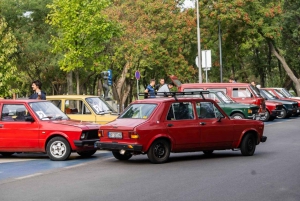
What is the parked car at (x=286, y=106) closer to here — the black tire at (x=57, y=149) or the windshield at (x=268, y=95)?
the windshield at (x=268, y=95)

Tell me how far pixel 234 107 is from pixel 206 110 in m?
11.7

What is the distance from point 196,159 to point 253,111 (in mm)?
12128

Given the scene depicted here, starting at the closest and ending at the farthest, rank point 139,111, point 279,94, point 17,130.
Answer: point 139,111 < point 17,130 < point 279,94

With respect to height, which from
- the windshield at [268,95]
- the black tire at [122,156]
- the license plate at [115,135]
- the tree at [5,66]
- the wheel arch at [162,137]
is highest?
the tree at [5,66]

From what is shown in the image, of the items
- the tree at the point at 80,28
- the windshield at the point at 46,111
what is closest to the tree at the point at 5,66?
the tree at the point at 80,28

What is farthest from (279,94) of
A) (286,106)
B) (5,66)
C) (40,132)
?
(40,132)

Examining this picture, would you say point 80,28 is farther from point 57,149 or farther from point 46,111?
point 57,149

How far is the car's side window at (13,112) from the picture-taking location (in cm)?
1674

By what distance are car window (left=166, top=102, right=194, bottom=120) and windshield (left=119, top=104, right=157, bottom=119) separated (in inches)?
16.4

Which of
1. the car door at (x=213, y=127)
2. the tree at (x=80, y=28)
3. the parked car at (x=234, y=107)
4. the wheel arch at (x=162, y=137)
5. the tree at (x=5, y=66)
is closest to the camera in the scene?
the wheel arch at (x=162, y=137)

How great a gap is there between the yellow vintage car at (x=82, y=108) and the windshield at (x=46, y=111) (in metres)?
2.14

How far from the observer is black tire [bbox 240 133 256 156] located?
16297mm

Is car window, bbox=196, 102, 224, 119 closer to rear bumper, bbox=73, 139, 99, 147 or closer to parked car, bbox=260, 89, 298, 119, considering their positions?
rear bumper, bbox=73, 139, 99, 147

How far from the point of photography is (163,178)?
12.4 metres
